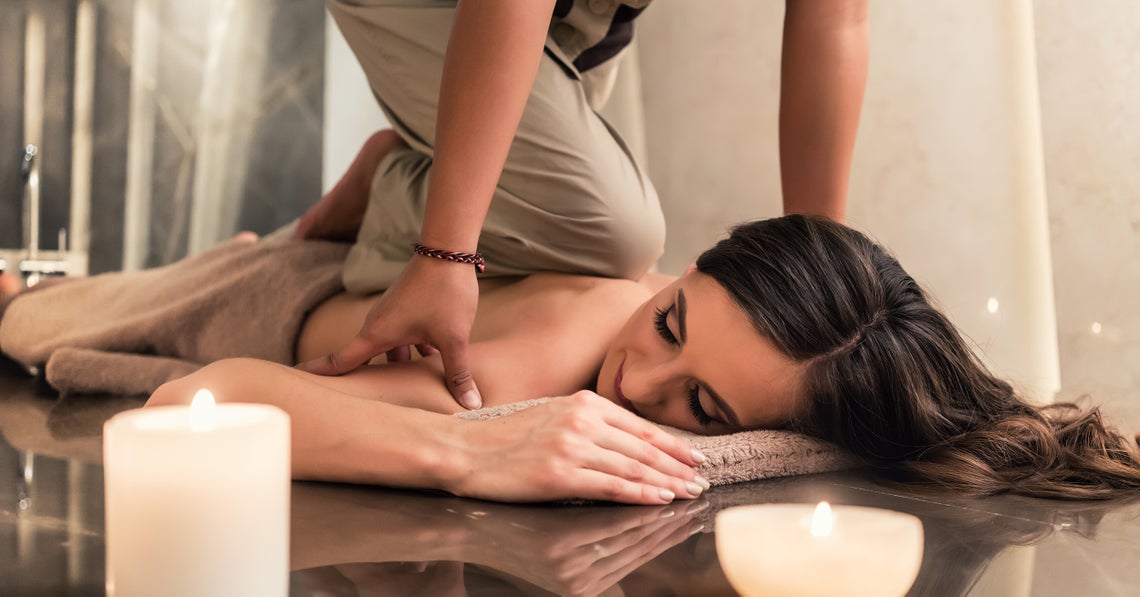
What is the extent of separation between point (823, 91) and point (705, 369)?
0.60 metres

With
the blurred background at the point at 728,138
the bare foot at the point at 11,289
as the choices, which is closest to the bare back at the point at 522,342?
the bare foot at the point at 11,289

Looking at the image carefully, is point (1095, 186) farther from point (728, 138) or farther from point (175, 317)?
point (175, 317)

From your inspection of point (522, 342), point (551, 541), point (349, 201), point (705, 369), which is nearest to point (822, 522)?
point (551, 541)

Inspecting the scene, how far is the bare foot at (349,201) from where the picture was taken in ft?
6.31

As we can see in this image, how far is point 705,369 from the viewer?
1.16 metres

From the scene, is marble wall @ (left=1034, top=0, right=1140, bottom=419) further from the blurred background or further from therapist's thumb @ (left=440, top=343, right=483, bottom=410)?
therapist's thumb @ (left=440, top=343, right=483, bottom=410)

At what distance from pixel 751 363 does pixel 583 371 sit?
0.31m

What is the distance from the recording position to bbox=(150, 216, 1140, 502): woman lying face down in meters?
1.01

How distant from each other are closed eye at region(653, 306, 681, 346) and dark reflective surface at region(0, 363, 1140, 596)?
0.65 ft

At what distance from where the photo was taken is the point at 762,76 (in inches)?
117

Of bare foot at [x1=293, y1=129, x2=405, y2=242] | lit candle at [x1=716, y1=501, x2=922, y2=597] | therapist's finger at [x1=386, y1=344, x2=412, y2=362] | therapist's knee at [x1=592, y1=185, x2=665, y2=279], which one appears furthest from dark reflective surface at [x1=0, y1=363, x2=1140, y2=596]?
bare foot at [x1=293, y1=129, x2=405, y2=242]

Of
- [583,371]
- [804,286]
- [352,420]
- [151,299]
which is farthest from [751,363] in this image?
[151,299]

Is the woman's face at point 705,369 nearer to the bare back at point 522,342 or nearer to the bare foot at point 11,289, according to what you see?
the bare back at point 522,342

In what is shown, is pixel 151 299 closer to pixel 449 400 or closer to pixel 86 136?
pixel 449 400
